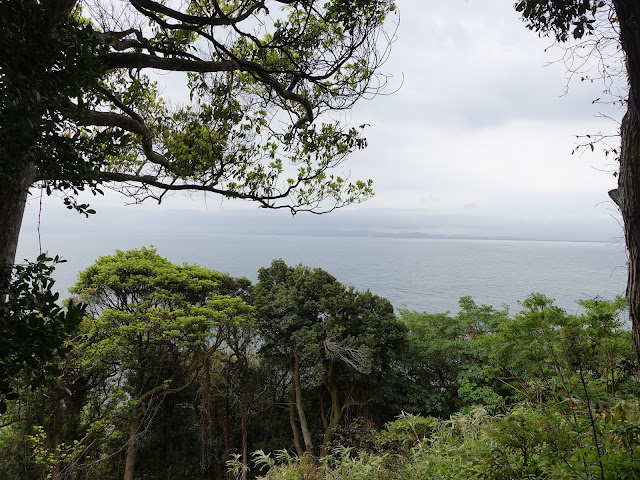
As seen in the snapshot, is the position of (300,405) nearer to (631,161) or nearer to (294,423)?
(294,423)

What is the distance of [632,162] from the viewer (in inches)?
76.2

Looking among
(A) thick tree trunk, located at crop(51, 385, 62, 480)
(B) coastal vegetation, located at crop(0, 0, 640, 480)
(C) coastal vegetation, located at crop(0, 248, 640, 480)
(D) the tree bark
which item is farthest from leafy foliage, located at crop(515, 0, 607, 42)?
(D) the tree bark

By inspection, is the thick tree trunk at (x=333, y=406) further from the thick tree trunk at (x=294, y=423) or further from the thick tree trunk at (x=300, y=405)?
the thick tree trunk at (x=294, y=423)

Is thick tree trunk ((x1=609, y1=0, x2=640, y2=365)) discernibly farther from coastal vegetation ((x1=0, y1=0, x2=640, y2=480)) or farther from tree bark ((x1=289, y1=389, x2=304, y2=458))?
tree bark ((x1=289, y1=389, x2=304, y2=458))

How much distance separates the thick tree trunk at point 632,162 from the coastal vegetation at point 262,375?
3.12 ft

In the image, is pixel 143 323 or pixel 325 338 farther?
pixel 325 338

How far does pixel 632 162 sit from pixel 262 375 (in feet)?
31.0

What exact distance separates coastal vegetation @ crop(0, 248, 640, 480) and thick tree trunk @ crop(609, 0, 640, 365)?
0.95 metres

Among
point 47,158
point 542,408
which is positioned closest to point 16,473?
point 47,158

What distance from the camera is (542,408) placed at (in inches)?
102

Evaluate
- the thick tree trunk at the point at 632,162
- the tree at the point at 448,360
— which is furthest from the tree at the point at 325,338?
the thick tree trunk at the point at 632,162

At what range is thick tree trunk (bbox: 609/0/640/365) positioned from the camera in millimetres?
1884

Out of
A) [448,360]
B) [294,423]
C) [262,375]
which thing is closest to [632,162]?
[448,360]

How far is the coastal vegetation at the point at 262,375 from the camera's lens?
Result: 4195 mm
